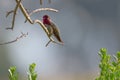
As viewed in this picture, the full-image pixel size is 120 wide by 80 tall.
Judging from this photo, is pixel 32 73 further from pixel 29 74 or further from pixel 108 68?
pixel 108 68

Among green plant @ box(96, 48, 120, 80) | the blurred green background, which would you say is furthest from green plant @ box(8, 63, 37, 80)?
the blurred green background

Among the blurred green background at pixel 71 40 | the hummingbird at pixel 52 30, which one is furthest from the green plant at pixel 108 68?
the blurred green background at pixel 71 40

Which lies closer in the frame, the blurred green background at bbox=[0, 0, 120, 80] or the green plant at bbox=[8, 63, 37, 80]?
the green plant at bbox=[8, 63, 37, 80]

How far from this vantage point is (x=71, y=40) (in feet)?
39.2

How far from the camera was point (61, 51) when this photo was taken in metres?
12.2

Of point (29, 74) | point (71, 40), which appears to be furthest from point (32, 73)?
point (71, 40)

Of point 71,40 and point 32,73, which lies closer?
point 32,73

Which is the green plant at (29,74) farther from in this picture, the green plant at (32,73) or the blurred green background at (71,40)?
the blurred green background at (71,40)

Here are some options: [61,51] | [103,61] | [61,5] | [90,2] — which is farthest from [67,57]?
[103,61]

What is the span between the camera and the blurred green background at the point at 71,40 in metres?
10.5

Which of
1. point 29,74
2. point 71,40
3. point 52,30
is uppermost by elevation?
point 52,30

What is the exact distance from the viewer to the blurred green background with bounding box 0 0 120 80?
1049 cm

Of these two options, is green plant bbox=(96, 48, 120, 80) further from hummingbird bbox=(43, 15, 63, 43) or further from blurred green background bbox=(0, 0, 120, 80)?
blurred green background bbox=(0, 0, 120, 80)

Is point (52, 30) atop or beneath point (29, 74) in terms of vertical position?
atop
